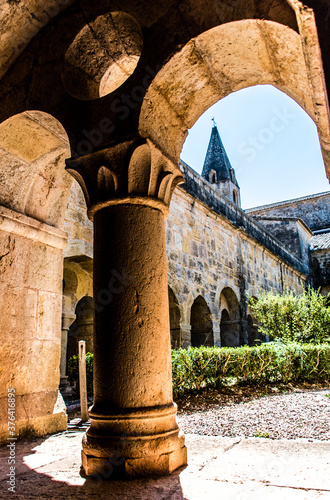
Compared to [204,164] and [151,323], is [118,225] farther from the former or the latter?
[204,164]

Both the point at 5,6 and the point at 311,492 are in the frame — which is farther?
the point at 5,6

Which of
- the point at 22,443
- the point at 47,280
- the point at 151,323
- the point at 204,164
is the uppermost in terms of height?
the point at 204,164

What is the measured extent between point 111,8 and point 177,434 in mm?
2753

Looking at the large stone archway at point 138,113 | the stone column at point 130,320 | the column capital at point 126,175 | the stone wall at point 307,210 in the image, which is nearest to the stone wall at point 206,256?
the large stone archway at point 138,113

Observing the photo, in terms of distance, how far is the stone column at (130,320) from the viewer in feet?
6.41

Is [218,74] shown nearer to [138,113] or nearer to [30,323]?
[138,113]

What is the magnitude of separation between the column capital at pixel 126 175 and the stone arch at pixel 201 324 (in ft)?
22.1

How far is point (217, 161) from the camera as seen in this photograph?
23844mm

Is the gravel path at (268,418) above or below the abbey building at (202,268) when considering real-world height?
below

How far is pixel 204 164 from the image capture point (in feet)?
81.3

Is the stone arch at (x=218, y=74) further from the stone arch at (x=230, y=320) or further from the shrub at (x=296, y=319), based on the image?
the stone arch at (x=230, y=320)

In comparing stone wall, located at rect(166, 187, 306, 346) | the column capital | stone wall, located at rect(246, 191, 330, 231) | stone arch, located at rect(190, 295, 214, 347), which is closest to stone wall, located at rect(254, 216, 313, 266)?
stone wall, located at rect(246, 191, 330, 231)

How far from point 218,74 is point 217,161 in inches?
864

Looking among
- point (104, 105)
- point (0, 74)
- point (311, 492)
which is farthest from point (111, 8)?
point (311, 492)
